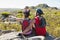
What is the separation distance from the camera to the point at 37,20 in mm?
10664

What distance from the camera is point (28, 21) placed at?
1105cm

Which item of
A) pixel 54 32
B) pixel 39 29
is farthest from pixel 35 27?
pixel 54 32

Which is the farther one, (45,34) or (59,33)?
(59,33)

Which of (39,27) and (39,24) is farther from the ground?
(39,24)

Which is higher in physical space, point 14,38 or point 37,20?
point 37,20

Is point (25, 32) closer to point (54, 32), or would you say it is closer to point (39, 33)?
point (39, 33)

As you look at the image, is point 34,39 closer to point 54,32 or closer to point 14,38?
point 14,38

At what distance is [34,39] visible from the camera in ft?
35.0

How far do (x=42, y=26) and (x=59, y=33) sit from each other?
642 centimetres

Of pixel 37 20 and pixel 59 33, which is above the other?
pixel 37 20

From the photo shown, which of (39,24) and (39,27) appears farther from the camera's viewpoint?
(39,27)

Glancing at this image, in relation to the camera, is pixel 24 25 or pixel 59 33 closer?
pixel 24 25

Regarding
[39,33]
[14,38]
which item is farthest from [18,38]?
[39,33]

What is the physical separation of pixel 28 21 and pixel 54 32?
6396 millimetres
